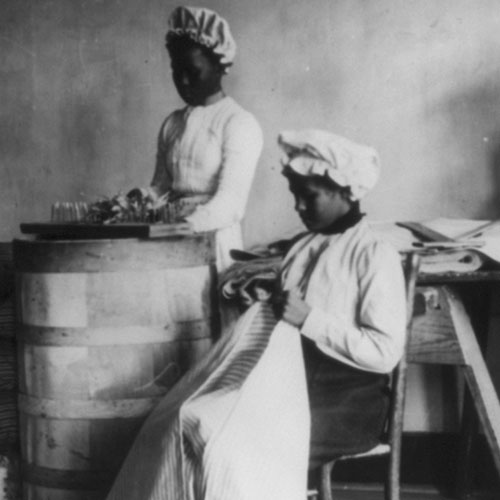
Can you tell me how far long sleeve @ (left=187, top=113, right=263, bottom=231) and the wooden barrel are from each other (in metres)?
0.40

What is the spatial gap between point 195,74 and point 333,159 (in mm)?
897

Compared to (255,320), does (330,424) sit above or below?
below

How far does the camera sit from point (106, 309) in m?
2.14

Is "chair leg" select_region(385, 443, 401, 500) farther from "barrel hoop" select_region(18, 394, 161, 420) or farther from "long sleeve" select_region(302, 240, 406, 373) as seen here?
"barrel hoop" select_region(18, 394, 161, 420)

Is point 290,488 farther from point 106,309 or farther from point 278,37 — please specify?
point 278,37

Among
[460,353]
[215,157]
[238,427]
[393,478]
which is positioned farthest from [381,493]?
[238,427]

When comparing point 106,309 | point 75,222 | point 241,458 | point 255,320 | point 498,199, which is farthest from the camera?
point 498,199

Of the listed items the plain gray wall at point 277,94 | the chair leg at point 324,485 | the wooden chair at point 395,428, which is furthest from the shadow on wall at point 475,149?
the chair leg at point 324,485

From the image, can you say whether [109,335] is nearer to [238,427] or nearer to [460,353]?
[238,427]

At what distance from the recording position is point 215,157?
2.77 m

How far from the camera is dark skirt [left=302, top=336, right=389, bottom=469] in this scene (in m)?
1.96

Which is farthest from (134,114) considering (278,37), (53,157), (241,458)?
(241,458)

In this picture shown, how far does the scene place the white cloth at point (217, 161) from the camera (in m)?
2.69

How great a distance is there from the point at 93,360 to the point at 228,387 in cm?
46
